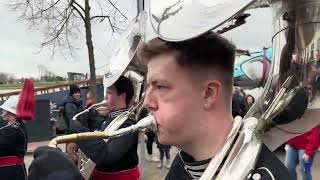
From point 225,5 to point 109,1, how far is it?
389 inches

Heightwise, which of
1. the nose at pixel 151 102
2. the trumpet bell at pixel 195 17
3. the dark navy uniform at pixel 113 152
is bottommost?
the dark navy uniform at pixel 113 152

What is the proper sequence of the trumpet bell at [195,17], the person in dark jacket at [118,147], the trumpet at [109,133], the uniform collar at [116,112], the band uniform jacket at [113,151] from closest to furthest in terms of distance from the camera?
the trumpet bell at [195,17]
the trumpet at [109,133]
the band uniform jacket at [113,151]
the person in dark jacket at [118,147]
the uniform collar at [116,112]

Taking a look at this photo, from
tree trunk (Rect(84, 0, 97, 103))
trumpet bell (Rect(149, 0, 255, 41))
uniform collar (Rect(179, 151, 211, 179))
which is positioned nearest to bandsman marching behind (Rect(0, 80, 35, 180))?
uniform collar (Rect(179, 151, 211, 179))

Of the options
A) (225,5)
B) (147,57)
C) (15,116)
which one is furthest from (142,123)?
(15,116)

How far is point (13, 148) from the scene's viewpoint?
15.5ft

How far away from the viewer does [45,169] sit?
1355 mm

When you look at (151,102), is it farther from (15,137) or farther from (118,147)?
(15,137)

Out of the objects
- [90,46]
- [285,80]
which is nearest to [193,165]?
[285,80]

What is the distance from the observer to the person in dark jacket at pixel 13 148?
4648mm

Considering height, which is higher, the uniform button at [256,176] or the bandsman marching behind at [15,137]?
the uniform button at [256,176]

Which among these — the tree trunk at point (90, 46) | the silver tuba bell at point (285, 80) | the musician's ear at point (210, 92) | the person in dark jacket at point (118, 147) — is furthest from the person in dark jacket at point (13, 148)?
the tree trunk at point (90, 46)

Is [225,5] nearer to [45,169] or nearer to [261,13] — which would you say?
[261,13]

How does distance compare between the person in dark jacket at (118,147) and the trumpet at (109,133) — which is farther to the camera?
the person in dark jacket at (118,147)

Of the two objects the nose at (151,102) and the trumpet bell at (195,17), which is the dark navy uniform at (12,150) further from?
the trumpet bell at (195,17)
